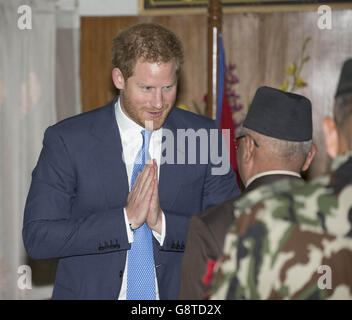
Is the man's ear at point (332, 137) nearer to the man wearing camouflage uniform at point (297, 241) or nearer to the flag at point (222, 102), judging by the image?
the man wearing camouflage uniform at point (297, 241)

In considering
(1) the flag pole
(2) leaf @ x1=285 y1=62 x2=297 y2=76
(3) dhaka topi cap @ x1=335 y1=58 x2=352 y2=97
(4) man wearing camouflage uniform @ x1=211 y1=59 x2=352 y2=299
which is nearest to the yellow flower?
(2) leaf @ x1=285 y1=62 x2=297 y2=76

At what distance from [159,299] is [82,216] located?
493 millimetres

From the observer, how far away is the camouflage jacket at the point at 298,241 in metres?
1.40

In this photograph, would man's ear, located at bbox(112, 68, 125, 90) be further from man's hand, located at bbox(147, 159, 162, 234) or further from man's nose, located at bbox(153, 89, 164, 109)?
man's hand, located at bbox(147, 159, 162, 234)

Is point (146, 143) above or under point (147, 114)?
under

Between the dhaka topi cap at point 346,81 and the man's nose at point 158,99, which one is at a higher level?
the dhaka topi cap at point 346,81

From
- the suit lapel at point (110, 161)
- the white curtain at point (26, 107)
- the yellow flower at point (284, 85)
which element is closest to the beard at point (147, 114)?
the suit lapel at point (110, 161)

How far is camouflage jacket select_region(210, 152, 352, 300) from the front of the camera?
4.59ft

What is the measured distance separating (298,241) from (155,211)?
0.96 meters

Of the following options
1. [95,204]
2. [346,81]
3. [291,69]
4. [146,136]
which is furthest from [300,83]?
[346,81]

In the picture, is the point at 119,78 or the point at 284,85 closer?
the point at 119,78

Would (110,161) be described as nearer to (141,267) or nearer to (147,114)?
(147,114)

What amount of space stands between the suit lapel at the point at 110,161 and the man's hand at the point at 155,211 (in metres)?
0.20

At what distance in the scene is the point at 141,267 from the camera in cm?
242
